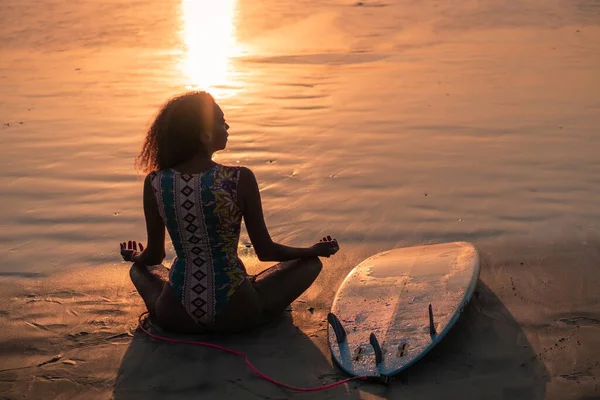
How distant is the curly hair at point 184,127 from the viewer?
361 centimetres

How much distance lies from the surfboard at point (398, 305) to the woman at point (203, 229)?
0.33 m

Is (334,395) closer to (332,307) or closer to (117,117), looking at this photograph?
(332,307)

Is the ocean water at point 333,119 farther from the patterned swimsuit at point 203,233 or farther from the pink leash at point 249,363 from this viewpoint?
the patterned swimsuit at point 203,233

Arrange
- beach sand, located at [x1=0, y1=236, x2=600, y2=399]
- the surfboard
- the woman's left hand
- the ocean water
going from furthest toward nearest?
the ocean water → the woman's left hand → the surfboard → beach sand, located at [x1=0, y1=236, x2=600, y2=399]

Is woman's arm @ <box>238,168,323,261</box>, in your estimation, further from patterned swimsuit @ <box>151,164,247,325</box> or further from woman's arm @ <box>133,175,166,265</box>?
woman's arm @ <box>133,175,166,265</box>

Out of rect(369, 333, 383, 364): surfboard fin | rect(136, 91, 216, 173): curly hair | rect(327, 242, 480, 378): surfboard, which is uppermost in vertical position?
rect(136, 91, 216, 173): curly hair

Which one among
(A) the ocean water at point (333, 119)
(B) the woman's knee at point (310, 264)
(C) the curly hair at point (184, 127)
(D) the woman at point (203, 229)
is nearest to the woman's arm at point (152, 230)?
(D) the woman at point (203, 229)

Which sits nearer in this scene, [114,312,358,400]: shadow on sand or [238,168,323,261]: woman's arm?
[114,312,358,400]: shadow on sand

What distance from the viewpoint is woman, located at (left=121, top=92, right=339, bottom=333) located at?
11.8 ft

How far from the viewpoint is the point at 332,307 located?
13.1ft

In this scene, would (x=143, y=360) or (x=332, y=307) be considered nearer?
(x=143, y=360)

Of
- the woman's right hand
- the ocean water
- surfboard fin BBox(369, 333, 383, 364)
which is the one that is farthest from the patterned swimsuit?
the ocean water

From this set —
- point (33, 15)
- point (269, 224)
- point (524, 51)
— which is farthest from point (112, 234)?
point (33, 15)

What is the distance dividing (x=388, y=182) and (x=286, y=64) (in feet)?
15.1
